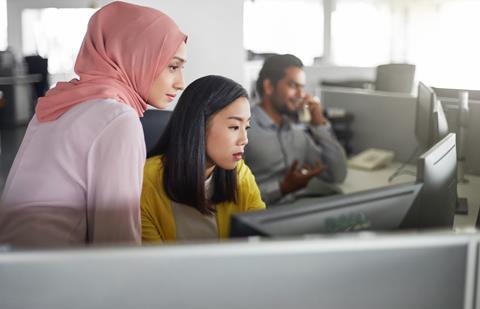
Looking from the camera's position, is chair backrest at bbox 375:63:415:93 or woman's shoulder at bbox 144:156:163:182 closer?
woman's shoulder at bbox 144:156:163:182

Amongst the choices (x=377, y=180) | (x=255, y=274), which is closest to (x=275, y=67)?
(x=377, y=180)

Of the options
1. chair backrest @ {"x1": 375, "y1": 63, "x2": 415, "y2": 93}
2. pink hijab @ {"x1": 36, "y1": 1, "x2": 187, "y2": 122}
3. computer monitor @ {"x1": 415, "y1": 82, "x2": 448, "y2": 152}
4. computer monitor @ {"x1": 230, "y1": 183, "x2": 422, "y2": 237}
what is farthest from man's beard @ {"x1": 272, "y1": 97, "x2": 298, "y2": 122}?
computer monitor @ {"x1": 230, "y1": 183, "x2": 422, "y2": 237}

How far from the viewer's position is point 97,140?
0.84 metres

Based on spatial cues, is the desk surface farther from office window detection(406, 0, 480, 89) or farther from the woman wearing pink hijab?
the woman wearing pink hijab

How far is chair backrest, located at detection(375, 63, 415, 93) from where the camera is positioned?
2.36 m

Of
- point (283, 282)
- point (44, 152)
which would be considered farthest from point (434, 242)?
point (44, 152)

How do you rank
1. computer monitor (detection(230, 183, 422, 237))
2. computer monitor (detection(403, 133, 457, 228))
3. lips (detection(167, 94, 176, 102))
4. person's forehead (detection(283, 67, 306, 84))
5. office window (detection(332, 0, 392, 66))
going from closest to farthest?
computer monitor (detection(230, 183, 422, 237)) < computer monitor (detection(403, 133, 457, 228)) < lips (detection(167, 94, 176, 102)) < person's forehead (detection(283, 67, 306, 84)) < office window (detection(332, 0, 392, 66))

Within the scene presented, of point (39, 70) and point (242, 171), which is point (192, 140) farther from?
point (39, 70)

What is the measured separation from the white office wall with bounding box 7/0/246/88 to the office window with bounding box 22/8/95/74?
0.5 inches

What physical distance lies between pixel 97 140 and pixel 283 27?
0.73 m

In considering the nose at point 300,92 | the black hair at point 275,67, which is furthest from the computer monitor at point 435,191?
the nose at point 300,92

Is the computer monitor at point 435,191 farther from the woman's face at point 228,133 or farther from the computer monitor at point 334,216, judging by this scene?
the woman's face at point 228,133

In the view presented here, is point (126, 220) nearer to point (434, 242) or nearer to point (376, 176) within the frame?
point (434, 242)

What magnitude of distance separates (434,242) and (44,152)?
0.57 meters
